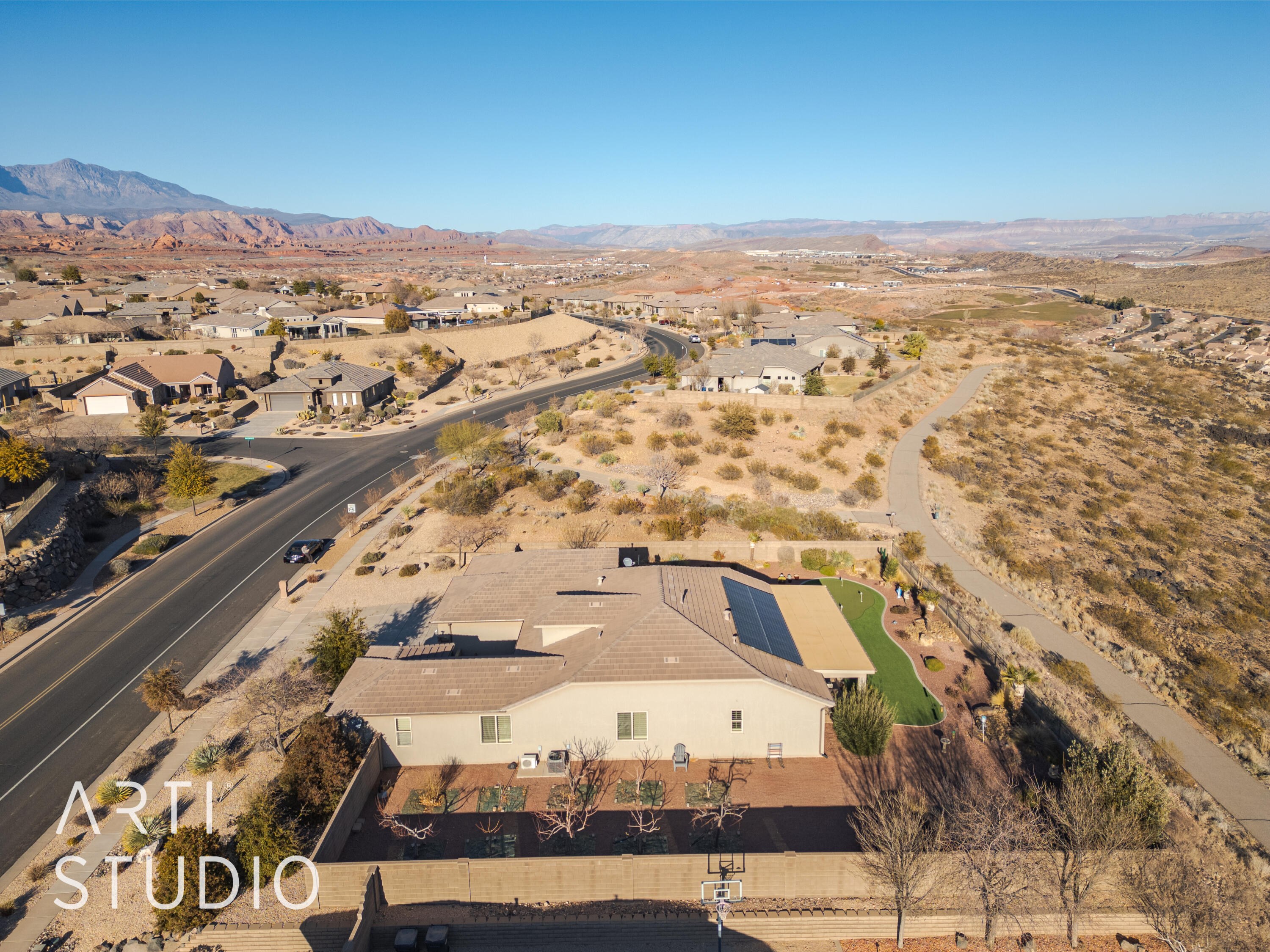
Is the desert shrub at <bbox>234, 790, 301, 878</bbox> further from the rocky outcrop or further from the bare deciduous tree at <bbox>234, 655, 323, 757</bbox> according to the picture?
the rocky outcrop

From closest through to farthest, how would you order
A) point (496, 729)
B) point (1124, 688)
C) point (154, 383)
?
1. point (496, 729)
2. point (1124, 688)
3. point (154, 383)

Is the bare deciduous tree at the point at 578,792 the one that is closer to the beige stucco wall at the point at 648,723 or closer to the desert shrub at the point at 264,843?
the beige stucco wall at the point at 648,723

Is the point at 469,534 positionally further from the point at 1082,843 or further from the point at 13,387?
the point at 13,387

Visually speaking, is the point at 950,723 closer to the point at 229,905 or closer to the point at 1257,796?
the point at 1257,796

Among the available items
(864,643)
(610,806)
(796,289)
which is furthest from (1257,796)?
(796,289)

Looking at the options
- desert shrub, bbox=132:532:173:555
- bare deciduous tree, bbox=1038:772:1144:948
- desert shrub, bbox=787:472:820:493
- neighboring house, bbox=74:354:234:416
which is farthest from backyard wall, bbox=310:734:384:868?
neighboring house, bbox=74:354:234:416

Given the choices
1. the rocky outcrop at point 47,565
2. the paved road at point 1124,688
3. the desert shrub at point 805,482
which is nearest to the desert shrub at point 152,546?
the rocky outcrop at point 47,565

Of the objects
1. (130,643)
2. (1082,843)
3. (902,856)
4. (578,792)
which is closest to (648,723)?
(578,792)
